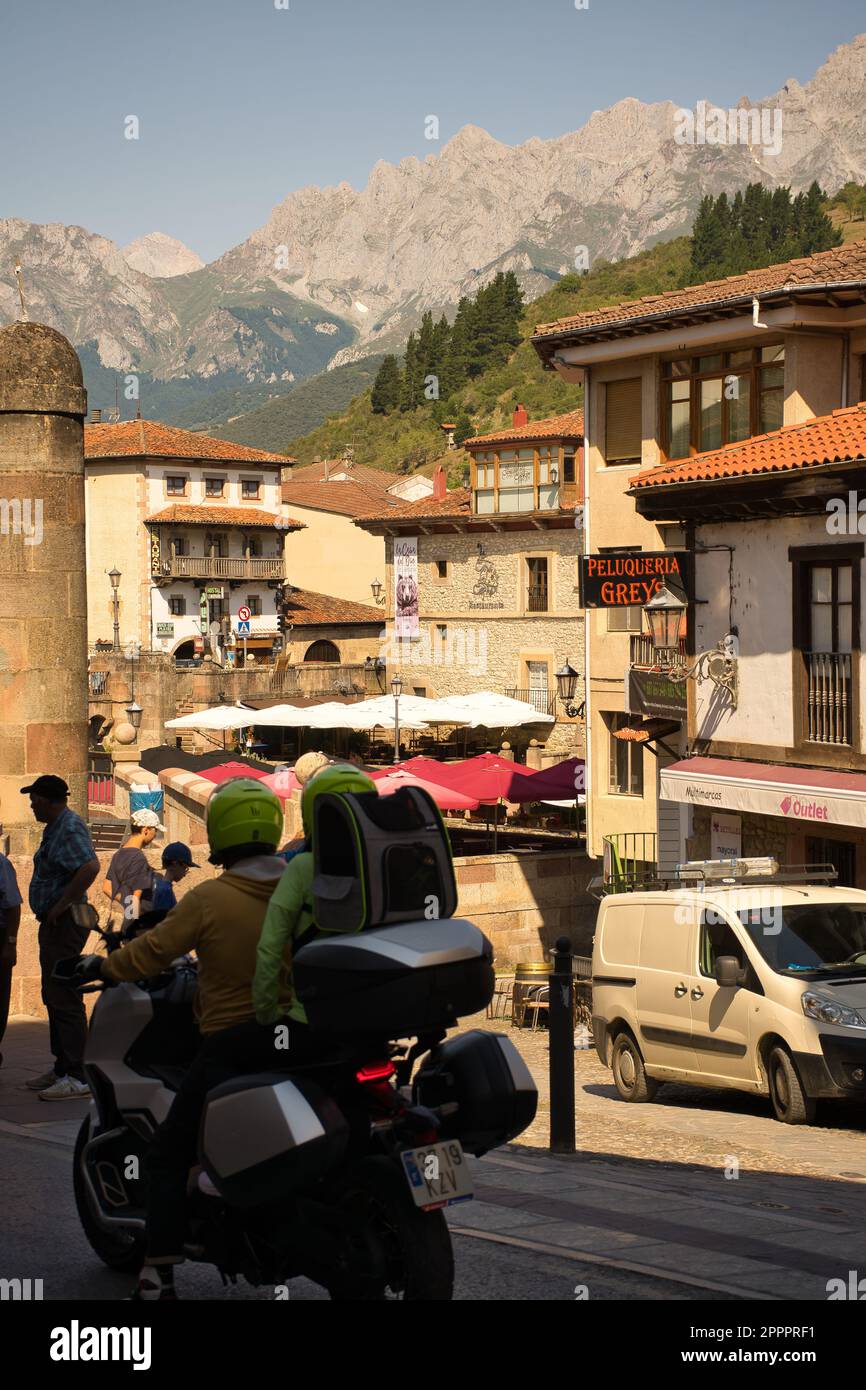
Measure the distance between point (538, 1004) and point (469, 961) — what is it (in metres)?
18.1

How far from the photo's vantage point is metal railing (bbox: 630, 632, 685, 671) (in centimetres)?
2470

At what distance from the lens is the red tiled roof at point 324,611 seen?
80.2 meters

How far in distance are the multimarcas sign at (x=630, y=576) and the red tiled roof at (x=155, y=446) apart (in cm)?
5479

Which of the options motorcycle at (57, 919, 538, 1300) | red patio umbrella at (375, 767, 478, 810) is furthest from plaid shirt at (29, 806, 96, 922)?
red patio umbrella at (375, 767, 478, 810)

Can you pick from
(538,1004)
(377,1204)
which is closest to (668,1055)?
(538,1004)

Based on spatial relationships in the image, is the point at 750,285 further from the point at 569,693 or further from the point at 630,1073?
the point at 569,693

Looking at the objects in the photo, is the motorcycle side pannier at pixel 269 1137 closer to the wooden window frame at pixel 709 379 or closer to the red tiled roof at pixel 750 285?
the red tiled roof at pixel 750 285

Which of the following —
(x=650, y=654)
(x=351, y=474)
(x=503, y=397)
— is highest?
(x=503, y=397)

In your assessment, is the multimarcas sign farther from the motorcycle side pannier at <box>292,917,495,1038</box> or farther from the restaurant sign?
the motorcycle side pannier at <box>292,917,495,1038</box>

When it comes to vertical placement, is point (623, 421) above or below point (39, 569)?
above

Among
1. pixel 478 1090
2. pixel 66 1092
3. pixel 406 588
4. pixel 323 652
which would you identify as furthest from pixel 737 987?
pixel 323 652

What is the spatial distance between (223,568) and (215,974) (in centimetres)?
7615

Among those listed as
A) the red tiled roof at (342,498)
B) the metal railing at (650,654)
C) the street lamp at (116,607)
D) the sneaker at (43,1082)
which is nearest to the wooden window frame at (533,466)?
the street lamp at (116,607)

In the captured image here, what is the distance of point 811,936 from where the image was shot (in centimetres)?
1408
